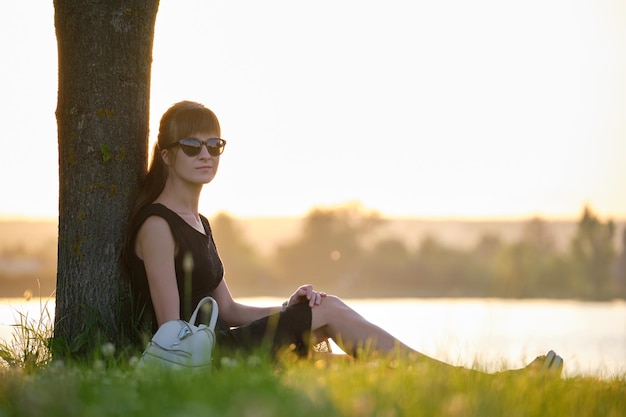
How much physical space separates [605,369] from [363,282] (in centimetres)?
9088

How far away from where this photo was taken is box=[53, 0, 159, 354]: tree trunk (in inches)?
211

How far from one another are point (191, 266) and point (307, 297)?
2.34ft

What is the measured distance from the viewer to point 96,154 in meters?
5.42

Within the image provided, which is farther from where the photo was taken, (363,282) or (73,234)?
(363,282)

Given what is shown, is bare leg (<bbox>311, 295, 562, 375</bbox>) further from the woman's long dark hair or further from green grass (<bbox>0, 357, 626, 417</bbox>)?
the woman's long dark hair

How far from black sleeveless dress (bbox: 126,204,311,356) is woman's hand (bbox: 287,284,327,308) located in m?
0.05

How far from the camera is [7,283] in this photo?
7962 centimetres

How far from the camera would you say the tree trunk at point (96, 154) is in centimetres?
537

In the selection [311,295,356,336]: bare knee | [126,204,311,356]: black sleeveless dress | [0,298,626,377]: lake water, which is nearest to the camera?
[0,298,626,377]: lake water

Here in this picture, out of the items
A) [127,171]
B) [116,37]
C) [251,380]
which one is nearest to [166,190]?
[127,171]

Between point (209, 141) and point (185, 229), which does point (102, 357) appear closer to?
point (185, 229)

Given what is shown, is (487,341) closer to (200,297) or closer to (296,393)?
(296,393)

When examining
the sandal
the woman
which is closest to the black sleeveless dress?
the woman

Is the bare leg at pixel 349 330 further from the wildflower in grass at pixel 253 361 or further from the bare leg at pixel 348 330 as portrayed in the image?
the wildflower in grass at pixel 253 361
